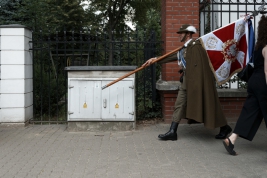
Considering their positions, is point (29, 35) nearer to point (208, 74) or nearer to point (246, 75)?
point (208, 74)

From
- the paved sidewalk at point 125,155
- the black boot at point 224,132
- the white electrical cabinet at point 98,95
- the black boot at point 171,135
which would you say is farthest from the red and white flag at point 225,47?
the white electrical cabinet at point 98,95

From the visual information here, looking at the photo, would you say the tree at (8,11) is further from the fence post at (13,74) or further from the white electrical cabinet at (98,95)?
the white electrical cabinet at (98,95)

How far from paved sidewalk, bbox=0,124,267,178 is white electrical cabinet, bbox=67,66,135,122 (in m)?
0.34

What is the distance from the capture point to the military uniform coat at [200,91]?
653 cm

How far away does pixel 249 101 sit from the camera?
571 centimetres

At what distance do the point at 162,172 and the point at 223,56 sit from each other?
268 cm

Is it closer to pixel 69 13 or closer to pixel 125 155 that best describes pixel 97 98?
pixel 125 155

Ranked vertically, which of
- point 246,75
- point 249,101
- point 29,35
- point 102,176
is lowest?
point 102,176

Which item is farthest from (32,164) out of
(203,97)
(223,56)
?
(223,56)

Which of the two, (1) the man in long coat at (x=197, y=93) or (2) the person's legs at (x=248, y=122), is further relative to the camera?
(1) the man in long coat at (x=197, y=93)

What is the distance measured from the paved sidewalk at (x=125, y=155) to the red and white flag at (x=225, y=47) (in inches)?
46.6

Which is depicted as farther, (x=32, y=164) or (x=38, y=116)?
(x=38, y=116)

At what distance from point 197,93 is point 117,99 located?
158 cm

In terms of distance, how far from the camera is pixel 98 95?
7.43 meters
